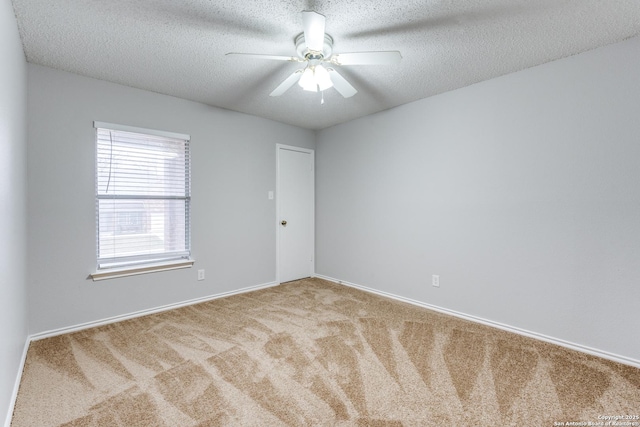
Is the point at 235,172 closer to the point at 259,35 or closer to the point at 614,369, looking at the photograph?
the point at 259,35

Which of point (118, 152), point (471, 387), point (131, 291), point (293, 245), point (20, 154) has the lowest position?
point (471, 387)

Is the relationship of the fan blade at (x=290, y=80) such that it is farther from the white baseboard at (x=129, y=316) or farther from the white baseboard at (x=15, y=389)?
the white baseboard at (x=15, y=389)

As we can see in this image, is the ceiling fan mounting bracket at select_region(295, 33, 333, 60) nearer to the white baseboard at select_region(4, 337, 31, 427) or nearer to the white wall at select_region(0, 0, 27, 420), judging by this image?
the white wall at select_region(0, 0, 27, 420)

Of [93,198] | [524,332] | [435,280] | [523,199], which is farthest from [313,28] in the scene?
[524,332]

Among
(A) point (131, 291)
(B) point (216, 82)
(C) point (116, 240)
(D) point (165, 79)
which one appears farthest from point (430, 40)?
(A) point (131, 291)

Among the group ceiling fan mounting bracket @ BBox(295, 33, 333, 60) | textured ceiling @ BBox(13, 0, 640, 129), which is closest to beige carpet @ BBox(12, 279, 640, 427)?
ceiling fan mounting bracket @ BBox(295, 33, 333, 60)

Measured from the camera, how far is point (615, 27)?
197cm

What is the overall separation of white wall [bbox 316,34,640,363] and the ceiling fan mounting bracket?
1596mm

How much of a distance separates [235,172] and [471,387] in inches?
128

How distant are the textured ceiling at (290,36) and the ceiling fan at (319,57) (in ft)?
0.45

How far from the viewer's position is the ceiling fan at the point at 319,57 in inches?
66.8

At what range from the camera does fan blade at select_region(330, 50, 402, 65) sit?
1.83 metres

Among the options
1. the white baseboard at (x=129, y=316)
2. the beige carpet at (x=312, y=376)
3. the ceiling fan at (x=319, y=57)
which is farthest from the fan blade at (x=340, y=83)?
the white baseboard at (x=129, y=316)

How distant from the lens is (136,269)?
299 centimetres
